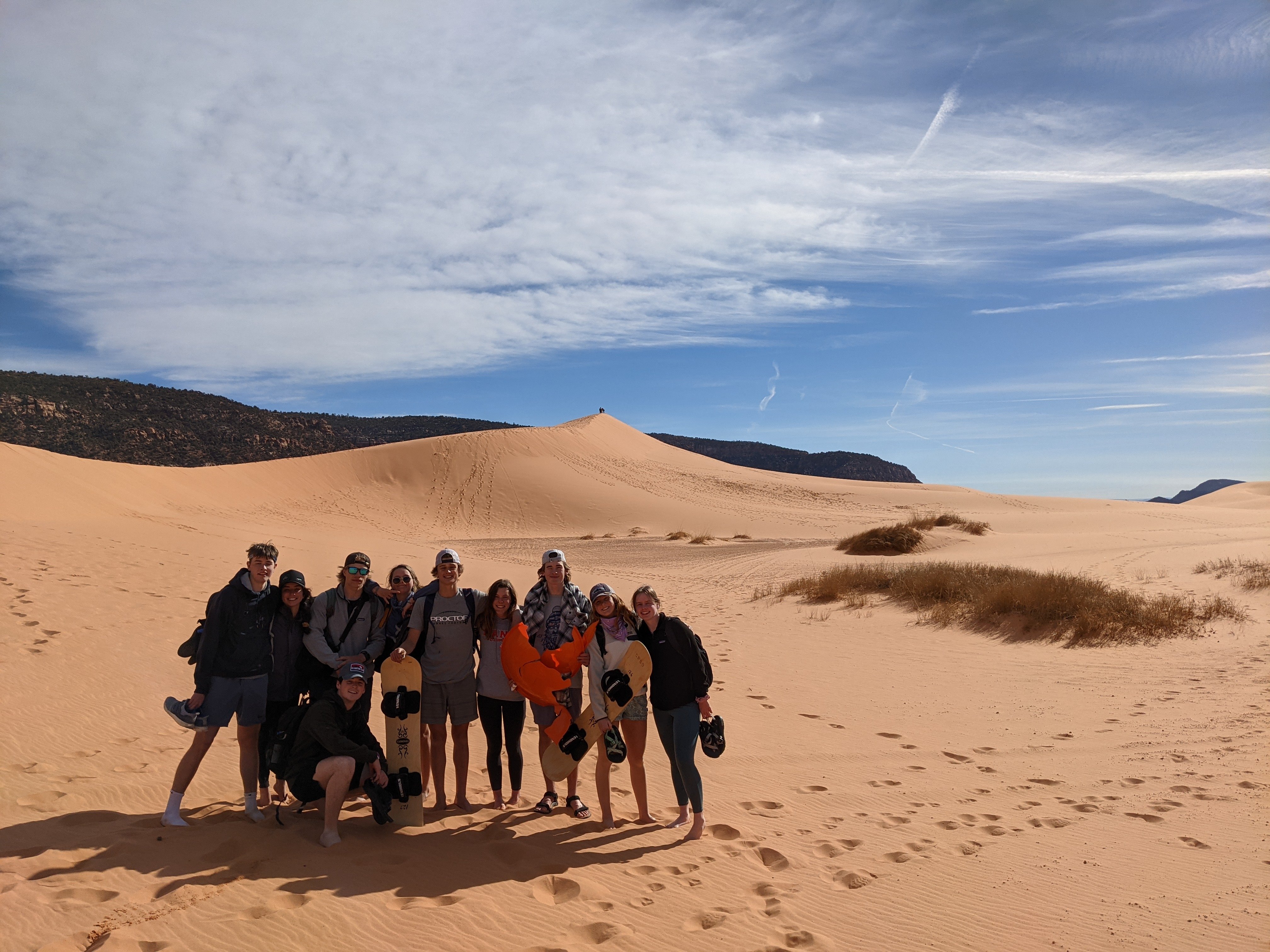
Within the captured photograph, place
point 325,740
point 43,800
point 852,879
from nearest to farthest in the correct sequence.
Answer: point 852,879
point 325,740
point 43,800

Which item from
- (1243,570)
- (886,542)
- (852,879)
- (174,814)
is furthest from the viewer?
(886,542)

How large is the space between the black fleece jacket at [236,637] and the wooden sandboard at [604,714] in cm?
189

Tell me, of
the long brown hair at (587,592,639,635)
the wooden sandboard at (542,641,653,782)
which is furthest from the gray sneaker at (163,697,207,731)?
the long brown hair at (587,592,639,635)

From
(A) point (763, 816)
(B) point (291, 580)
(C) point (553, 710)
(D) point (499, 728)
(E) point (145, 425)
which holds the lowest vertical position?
(A) point (763, 816)

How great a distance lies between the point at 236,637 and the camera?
4578mm

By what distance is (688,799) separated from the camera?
492cm

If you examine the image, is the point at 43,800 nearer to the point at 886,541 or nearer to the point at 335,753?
the point at 335,753

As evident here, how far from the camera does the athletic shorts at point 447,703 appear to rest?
5.08 meters

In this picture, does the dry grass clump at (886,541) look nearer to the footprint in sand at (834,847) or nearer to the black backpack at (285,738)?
the footprint in sand at (834,847)

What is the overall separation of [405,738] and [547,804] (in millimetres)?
1118

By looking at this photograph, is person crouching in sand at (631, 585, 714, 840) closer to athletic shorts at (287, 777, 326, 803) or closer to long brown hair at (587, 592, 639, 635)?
long brown hair at (587, 592, 639, 635)

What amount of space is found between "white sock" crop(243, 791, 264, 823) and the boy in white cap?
41.6 inches

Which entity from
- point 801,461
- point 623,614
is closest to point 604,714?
point 623,614

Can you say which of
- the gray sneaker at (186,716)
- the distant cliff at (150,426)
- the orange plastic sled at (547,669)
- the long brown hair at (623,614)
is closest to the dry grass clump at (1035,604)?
the long brown hair at (623,614)
